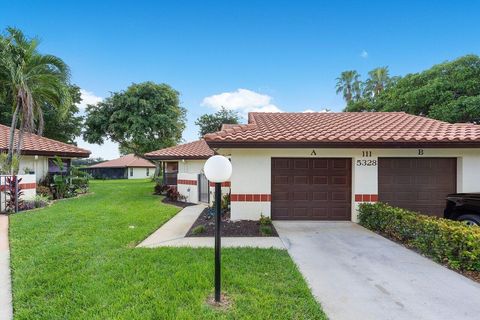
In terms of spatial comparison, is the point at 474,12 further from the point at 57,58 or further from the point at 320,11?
the point at 57,58

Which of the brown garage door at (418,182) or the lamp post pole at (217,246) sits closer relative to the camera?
the lamp post pole at (217,246)

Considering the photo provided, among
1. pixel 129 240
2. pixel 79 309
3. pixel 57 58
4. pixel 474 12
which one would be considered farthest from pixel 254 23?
pixel 79 309

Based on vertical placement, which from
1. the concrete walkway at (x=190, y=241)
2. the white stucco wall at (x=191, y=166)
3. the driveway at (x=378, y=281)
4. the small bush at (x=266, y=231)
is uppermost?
the white stucco wall at (x=191, y=166)

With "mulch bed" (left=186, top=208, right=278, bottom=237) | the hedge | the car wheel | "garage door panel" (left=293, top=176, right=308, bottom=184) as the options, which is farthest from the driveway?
"garage door panel" (left=293, top=176, right=308, bottom=184)

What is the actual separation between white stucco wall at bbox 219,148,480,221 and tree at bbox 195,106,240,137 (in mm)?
27265

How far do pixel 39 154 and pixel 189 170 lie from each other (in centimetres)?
771

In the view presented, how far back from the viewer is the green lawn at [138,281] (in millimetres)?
3156

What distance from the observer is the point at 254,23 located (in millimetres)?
11766

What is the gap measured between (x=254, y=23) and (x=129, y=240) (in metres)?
10.5

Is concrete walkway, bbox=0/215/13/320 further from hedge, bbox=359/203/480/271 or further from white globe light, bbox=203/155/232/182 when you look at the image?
hedge, bbox=359/203/480/271

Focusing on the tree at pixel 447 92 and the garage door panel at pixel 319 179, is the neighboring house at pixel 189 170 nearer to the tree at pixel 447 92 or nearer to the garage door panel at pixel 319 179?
the garage door panel at pixel 319 179

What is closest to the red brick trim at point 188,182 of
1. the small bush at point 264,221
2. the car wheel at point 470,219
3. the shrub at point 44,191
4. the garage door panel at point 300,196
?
the small bush at point 264,221

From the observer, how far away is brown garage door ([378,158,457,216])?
821 centimetres

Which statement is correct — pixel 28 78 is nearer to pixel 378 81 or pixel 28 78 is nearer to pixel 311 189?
pixel 311 189
